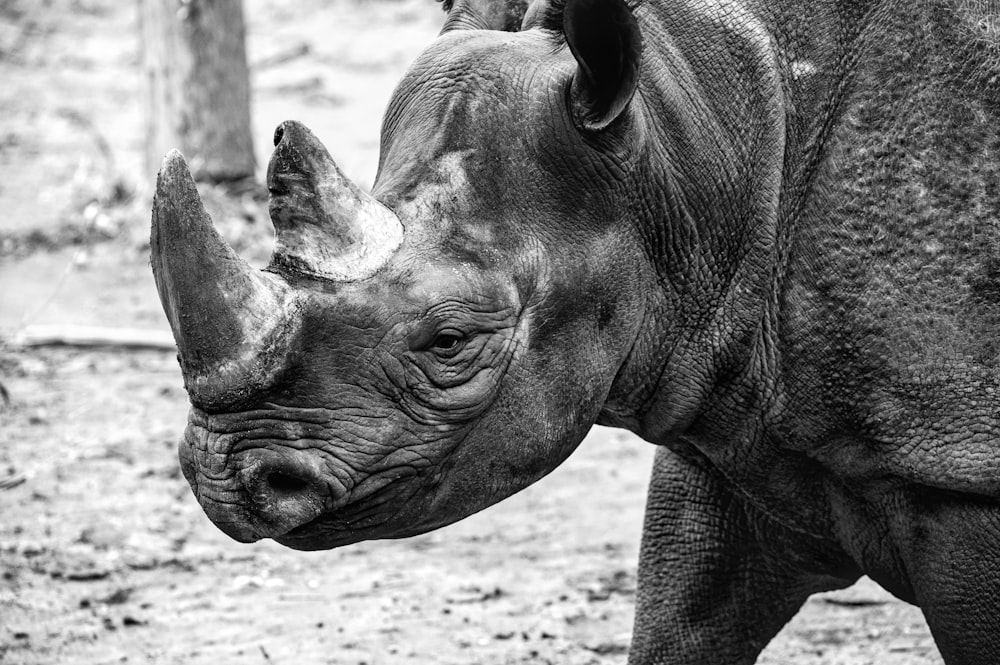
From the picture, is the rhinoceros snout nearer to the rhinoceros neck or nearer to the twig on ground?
the rhinoceros neck

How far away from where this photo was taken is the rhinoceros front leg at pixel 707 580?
362 centimetres

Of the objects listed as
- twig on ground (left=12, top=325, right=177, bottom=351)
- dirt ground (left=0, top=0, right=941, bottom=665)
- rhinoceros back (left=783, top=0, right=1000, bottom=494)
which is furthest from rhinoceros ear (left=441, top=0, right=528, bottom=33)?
twig on ground (left=12, top=325, right=177, bottom=351)

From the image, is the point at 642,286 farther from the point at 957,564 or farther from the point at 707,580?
the point at 707,580

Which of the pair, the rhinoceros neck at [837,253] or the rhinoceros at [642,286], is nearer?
the rhinoceros at [642,286]

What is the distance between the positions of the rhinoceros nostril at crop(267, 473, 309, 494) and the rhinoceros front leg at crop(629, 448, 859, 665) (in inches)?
52.7

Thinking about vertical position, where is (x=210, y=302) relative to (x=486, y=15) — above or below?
below

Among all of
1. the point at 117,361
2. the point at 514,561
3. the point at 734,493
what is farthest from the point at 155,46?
the point at 734,493

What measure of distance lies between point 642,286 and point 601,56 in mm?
479

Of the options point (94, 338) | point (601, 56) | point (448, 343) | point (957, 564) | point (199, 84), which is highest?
point (601, 56)

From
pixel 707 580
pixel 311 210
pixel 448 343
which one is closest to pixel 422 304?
pixel 448 343

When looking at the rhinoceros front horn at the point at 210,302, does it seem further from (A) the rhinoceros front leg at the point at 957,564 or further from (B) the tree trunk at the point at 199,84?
(B) the tree trunk at the point at 199,84

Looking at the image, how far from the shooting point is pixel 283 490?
257 cm

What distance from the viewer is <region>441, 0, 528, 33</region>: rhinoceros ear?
3.19 meters

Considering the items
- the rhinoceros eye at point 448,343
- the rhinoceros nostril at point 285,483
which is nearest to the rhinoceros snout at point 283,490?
the rhinoceros nostril at point 285,483
